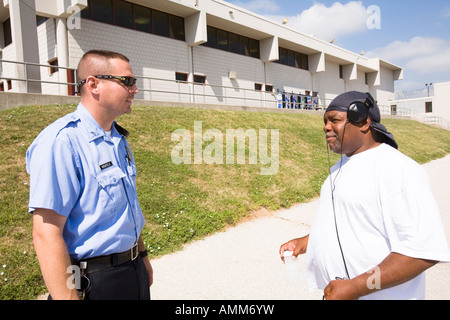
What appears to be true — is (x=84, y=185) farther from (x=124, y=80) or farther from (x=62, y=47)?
(x=62, y=47)

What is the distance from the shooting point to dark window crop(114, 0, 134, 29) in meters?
17.0

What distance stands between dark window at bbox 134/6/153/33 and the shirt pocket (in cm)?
1830

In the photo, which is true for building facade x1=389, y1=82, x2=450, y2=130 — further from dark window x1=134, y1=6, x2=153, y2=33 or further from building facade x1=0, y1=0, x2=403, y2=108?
dark window x1=134, y1=6, x2=153, y2=33

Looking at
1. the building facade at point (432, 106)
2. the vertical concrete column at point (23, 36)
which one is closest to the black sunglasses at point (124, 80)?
the vertical concrete column at point (23, 36)

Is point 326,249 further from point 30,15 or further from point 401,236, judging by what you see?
point 30,15

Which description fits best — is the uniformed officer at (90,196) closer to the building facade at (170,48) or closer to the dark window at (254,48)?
the building facade at (170,48)

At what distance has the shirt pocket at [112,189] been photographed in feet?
5.81

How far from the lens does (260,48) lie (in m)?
25.1

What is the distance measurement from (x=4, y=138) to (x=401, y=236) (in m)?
7.98

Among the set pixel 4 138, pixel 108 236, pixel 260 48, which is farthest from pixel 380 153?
pixel 260 48

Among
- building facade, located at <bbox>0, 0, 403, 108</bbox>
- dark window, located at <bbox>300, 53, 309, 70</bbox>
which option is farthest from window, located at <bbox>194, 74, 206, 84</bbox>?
dark window, located at <bbox>300, 53, 309, 70</bbox>

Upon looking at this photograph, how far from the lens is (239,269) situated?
4.19 m

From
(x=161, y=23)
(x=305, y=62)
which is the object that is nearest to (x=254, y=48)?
(x=305, y=62)

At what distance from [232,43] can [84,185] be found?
23445 millimetres
